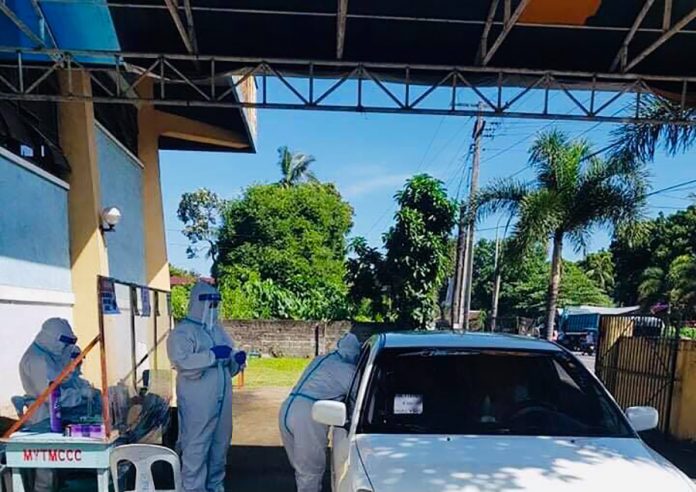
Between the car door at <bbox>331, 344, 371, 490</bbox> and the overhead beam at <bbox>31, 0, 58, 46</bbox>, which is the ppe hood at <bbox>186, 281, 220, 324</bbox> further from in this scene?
the overhead beam at <bbox>31, 0, 58, 46</bbox>

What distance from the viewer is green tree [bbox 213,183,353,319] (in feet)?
85.3

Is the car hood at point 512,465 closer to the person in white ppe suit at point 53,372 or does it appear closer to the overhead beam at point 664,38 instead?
the person in white ppe suit at point 53,372

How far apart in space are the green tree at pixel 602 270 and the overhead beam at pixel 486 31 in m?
51.1

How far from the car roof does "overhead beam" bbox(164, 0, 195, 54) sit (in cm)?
374

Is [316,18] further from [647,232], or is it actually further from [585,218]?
[647,232]

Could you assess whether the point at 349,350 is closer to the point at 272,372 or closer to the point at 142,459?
the point at 142,459

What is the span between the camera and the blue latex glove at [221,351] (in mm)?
5258

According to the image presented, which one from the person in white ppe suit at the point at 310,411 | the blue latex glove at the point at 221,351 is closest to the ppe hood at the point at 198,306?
the blue latex glove at the point at 221,351

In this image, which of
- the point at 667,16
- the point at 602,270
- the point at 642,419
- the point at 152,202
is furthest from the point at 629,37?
the point at 602,270

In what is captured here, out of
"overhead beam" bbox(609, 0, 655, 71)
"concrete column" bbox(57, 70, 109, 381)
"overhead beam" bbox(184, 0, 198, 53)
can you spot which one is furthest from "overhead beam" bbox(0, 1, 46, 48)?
"overhead beam" bbox(609, 0, 655, 71)

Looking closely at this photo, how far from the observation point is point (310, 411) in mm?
4512

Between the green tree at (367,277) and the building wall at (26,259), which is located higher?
the building wall at (26,259)

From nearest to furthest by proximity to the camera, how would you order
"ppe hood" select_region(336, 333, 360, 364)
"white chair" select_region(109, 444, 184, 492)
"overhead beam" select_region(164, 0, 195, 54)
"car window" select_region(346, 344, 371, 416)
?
"car window" select_region(346, 344, 371, 416) < "white chair" select_region(109, 444, 184, 492) < "ppe hood" select_region(336, 333, 360, 364) < "overhead beam" select_region(164, 0, 195, 54)

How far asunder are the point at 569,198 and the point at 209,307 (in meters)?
11.8
